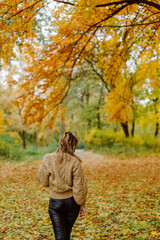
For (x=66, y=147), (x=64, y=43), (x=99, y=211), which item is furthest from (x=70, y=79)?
(x=66, y=147)

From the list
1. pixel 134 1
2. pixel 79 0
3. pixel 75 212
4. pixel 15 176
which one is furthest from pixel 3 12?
pixel 15 176

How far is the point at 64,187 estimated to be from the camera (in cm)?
251

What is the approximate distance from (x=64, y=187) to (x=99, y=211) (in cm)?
294

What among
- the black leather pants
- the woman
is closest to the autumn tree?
the woman

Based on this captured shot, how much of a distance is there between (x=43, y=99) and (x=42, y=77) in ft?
2.58

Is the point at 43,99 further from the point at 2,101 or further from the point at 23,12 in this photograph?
the point at 2,101

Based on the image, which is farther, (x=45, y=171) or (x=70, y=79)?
(x=70, y=79)

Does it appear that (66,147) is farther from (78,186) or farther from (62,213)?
(62,213)

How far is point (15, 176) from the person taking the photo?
930 centimetres

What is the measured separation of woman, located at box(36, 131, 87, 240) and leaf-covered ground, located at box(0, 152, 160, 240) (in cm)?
151

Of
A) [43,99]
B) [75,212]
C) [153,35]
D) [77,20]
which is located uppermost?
[77,20]

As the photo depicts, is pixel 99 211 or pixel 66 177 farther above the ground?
pixel 66 177

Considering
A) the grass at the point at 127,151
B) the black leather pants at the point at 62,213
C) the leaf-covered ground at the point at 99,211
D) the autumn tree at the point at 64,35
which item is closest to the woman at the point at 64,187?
the black leather pants at the point at 62,213

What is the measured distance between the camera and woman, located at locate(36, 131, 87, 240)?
8.25 ft
